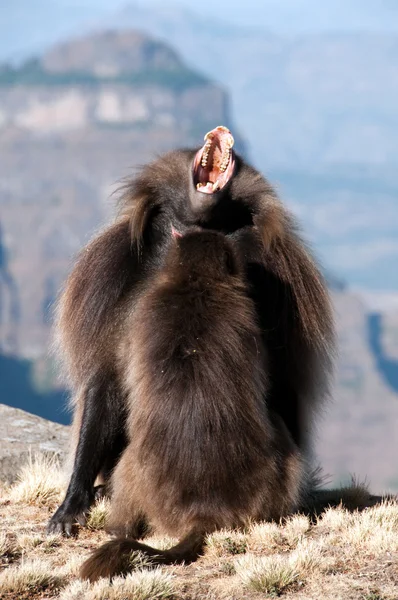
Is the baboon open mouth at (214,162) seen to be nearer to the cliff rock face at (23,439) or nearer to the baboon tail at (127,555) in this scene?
the baboon tail at (127,555)

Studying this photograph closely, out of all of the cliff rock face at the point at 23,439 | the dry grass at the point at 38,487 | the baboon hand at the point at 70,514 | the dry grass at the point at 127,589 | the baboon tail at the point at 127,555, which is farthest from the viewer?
the cliff rock face at the point at 23,439

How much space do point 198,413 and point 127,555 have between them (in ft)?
2.80

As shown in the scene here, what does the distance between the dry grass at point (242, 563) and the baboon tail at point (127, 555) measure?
58mm

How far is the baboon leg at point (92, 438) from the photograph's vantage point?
5680mm

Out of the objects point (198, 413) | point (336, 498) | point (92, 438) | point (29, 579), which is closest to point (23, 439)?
point (92, 438)

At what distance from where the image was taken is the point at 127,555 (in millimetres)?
4668

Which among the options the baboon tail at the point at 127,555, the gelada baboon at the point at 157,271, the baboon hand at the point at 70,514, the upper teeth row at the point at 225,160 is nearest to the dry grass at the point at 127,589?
the baboon tail at the point at 127,555

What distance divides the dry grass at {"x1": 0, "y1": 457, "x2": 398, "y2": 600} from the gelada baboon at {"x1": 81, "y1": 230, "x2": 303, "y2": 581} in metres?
0.14

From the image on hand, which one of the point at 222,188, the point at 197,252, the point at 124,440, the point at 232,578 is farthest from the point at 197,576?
the point at 222,188

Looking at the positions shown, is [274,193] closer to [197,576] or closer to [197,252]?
[197,252]

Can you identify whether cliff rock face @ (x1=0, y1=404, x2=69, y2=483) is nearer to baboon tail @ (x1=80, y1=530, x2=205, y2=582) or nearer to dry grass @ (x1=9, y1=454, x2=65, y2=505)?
dry grass @ (x1=9, y1=454, x2=65, y2=505)

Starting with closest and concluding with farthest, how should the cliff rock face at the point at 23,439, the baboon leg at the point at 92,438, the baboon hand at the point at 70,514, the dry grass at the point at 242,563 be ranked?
1. the dry grass at the point at 242,563
2. the baboon hand at the point at 70,514
3. the baboon leg at the point at 92,438
4. the cliff rock face at the point at 23,439

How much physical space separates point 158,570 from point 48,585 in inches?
18.8

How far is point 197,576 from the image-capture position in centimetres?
467
